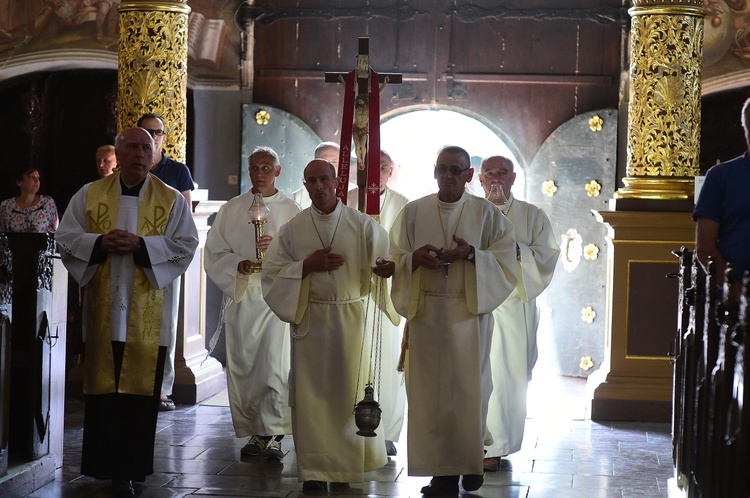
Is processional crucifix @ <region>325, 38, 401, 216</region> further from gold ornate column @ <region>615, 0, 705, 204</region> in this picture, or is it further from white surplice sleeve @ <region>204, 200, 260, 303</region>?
gold ornate column @ <region>615, 0, 705, 204</region>

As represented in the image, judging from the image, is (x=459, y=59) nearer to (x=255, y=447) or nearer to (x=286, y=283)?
(x=255, y=447)

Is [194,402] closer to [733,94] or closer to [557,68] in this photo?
[557,68]

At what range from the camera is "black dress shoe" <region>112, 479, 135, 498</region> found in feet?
19.7

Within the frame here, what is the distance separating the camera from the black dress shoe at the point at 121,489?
6004 millimetres

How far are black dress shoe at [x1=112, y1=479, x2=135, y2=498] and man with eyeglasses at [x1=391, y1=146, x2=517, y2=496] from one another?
149 cm

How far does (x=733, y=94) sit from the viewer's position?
35.4 feet

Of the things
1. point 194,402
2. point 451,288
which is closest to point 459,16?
point 194,402

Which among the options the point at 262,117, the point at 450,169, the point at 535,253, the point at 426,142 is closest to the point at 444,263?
the point at 450,169

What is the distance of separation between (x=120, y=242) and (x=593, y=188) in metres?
6.06

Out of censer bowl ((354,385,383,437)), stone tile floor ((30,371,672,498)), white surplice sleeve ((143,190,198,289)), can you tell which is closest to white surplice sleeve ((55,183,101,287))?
white surplice sleeve ((143,190,198,289))

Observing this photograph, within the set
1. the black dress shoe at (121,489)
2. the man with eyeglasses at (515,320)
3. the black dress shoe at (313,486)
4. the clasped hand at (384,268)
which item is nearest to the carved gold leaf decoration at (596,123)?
the man with eyeglasses at (515,320)

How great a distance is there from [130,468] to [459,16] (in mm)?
6681

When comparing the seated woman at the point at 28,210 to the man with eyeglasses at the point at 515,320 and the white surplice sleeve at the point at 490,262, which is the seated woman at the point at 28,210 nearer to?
the man with eyeglasses at the point at 515,320

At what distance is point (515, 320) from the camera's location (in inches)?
277
